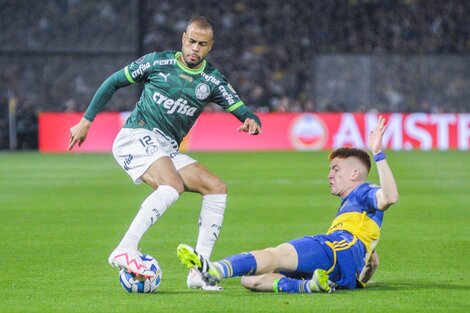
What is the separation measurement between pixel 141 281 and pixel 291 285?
3.45 ft

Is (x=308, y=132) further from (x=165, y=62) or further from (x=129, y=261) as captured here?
(x=129, y=261)

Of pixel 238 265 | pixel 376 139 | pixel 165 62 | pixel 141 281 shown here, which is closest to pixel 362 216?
pixel 376 139

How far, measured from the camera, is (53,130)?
96.5 feet

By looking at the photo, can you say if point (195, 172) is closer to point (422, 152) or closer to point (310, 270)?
point (310, 270)

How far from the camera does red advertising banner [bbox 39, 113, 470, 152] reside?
28750 mm

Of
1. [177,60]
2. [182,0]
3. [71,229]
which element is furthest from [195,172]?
[182,0]

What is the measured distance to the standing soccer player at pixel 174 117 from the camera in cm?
805

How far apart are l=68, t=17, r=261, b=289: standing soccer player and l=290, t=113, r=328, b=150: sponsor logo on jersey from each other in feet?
67.4

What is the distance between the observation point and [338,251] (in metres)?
7.30

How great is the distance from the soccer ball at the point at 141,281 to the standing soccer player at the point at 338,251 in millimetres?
584

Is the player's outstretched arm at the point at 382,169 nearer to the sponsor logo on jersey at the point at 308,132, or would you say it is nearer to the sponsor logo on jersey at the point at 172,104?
the sponsor logo on jersey at the point at 172,104

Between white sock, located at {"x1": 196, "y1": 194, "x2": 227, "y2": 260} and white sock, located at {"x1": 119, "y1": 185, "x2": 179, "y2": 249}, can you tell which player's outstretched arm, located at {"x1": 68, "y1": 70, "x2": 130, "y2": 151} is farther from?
white sock, located at {"x1": 196, "y1": 194, "x2": 227, "y2": 260}

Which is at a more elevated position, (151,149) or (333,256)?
(151,149)

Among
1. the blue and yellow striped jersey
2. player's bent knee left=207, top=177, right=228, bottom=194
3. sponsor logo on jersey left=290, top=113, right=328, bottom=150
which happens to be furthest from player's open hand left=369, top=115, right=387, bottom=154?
sponsor logo on jersey left=290, top=113, right=328, bottom=150
